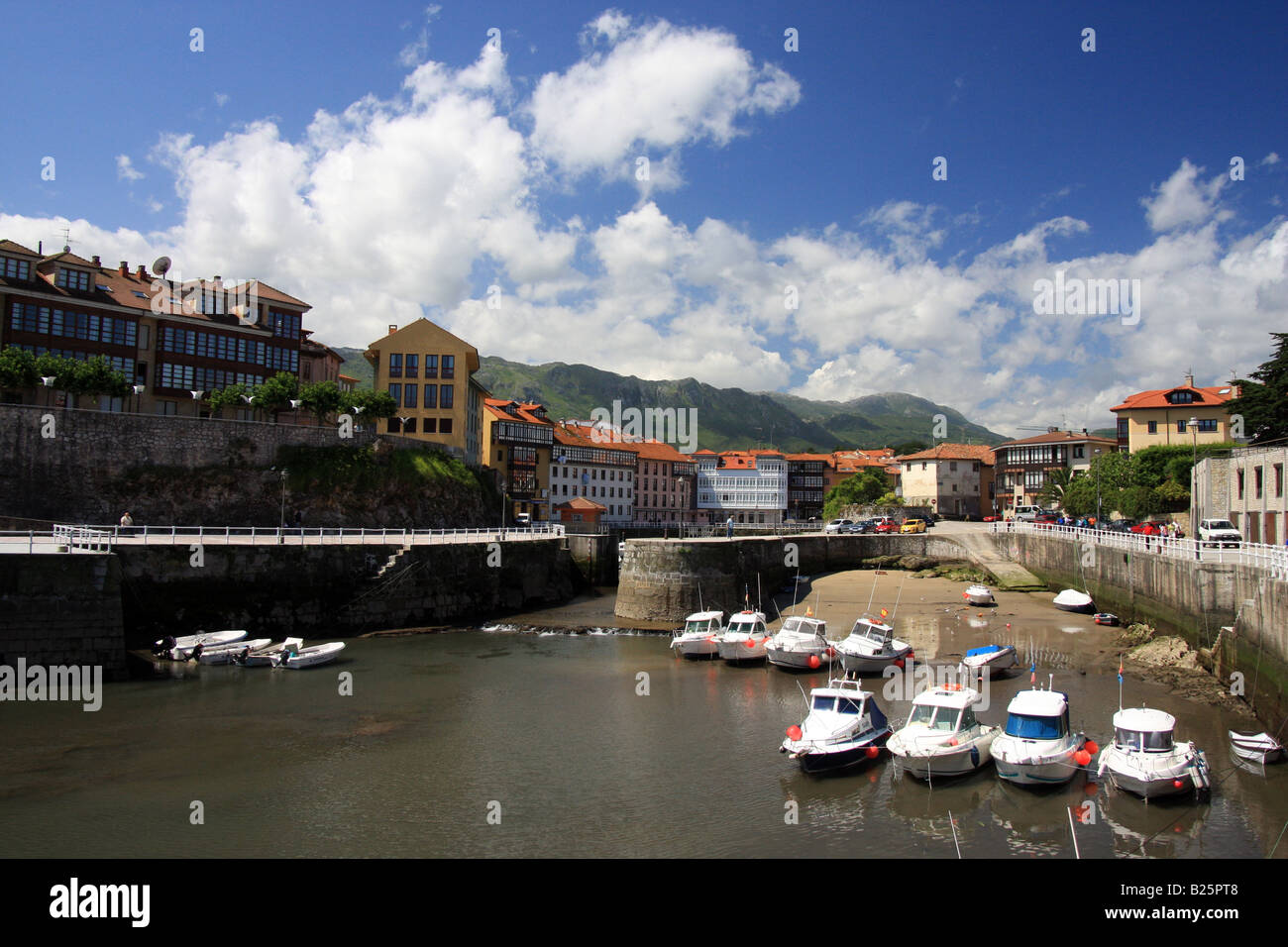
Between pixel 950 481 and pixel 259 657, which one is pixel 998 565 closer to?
pixel 259 657

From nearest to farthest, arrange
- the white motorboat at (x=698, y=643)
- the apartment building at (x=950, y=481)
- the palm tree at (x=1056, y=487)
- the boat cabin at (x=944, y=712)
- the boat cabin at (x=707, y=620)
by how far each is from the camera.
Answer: the boat cabin at (x=944, y=712)
the white motorboat at (x=698, y=643)
the boat cabin at (x=707, y=620)
the palm tree at (x=1056, y=487)
the apartment building at (x=950, y=481)

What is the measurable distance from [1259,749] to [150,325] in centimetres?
7129

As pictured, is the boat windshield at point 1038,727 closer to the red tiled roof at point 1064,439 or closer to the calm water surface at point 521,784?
the calm water surface at point 521,784

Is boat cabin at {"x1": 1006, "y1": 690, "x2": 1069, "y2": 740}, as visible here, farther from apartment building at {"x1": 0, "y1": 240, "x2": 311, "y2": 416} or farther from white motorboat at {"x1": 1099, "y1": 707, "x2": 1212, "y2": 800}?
apartment building at {"x1": 0, "y1": 240, "x2": 311, "y2": 416}

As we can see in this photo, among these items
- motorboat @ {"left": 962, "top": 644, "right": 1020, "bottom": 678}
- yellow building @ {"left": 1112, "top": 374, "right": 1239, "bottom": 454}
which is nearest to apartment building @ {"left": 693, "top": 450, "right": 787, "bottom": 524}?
yellow building @ {"left": 1112, "top": 374, "right": 1239, "bottom": 454}

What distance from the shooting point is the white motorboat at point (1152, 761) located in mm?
17938

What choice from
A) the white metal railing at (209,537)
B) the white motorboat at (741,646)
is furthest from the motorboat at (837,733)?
the white metal railing at (209,537)

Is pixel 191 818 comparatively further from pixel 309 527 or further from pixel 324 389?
pixel 324 389

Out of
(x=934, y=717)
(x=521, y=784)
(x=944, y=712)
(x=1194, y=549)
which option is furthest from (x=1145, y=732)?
(x=1194, y=549)

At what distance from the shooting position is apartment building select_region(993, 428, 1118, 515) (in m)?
96.9

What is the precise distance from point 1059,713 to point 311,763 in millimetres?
19842

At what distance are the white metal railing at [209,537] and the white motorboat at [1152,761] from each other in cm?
3649
